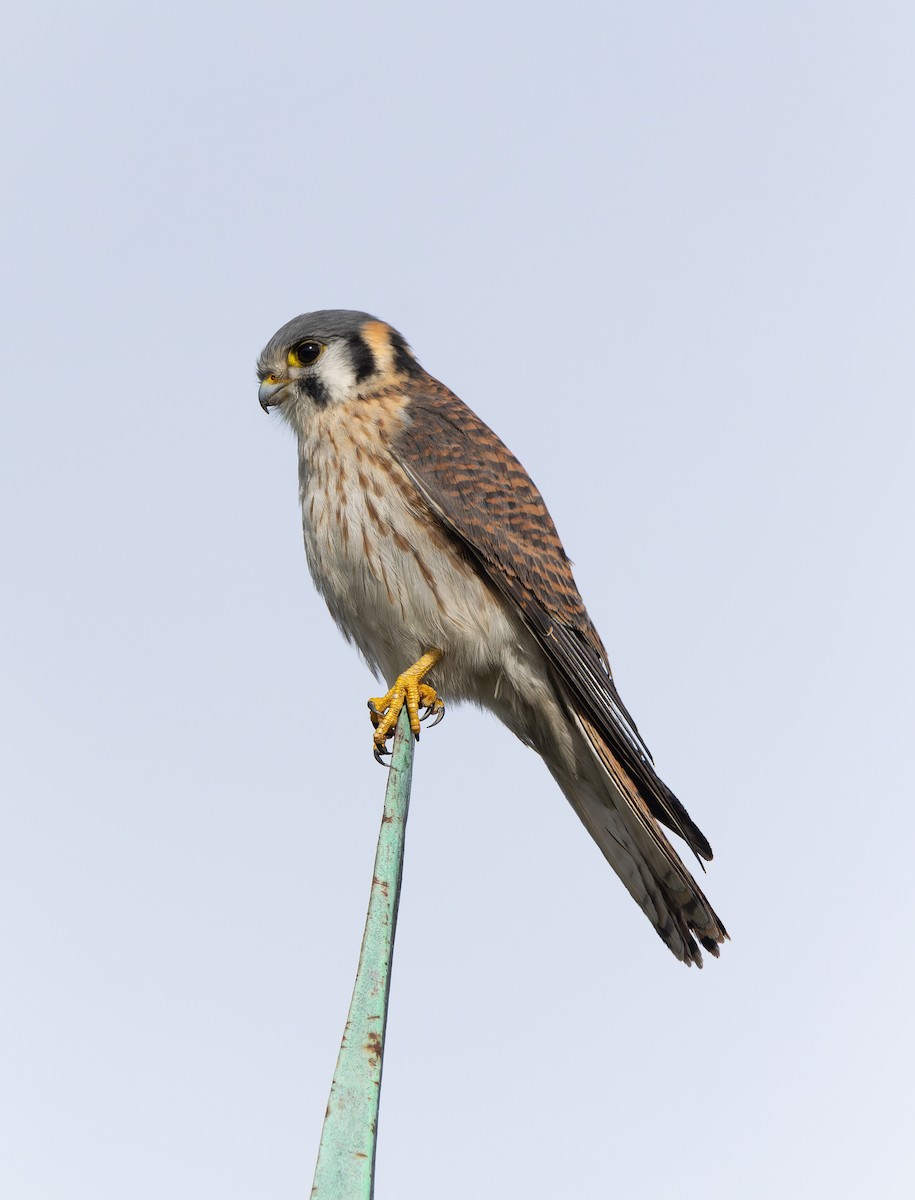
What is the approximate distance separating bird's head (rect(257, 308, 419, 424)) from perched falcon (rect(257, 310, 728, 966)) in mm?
11

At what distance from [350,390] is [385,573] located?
762 millimetres

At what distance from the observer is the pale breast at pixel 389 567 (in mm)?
4184

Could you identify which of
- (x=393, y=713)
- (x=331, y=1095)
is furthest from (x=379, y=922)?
(x=393, y=713)

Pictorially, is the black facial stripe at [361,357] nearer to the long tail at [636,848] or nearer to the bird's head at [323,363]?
the bird's head at [323,363]

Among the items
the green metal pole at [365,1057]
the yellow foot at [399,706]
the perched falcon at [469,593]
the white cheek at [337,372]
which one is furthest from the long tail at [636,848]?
the green metal pole at [365,1057]

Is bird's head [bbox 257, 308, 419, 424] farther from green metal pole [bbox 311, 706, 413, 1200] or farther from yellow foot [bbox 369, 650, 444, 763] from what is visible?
green metal pole [bbox 311, 706, 413, 1200]

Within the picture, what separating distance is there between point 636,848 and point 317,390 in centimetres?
183

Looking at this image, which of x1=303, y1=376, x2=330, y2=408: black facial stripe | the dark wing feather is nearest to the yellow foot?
the dark wing feather

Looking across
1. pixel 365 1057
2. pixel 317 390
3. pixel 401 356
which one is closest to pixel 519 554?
pixel 317 390

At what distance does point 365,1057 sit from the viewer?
1.73 metres

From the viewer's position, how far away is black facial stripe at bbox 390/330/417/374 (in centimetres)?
488

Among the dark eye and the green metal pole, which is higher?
the dark eye

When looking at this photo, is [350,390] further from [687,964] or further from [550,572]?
[687,964]

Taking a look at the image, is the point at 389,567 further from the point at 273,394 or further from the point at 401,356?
the point at 401,356
